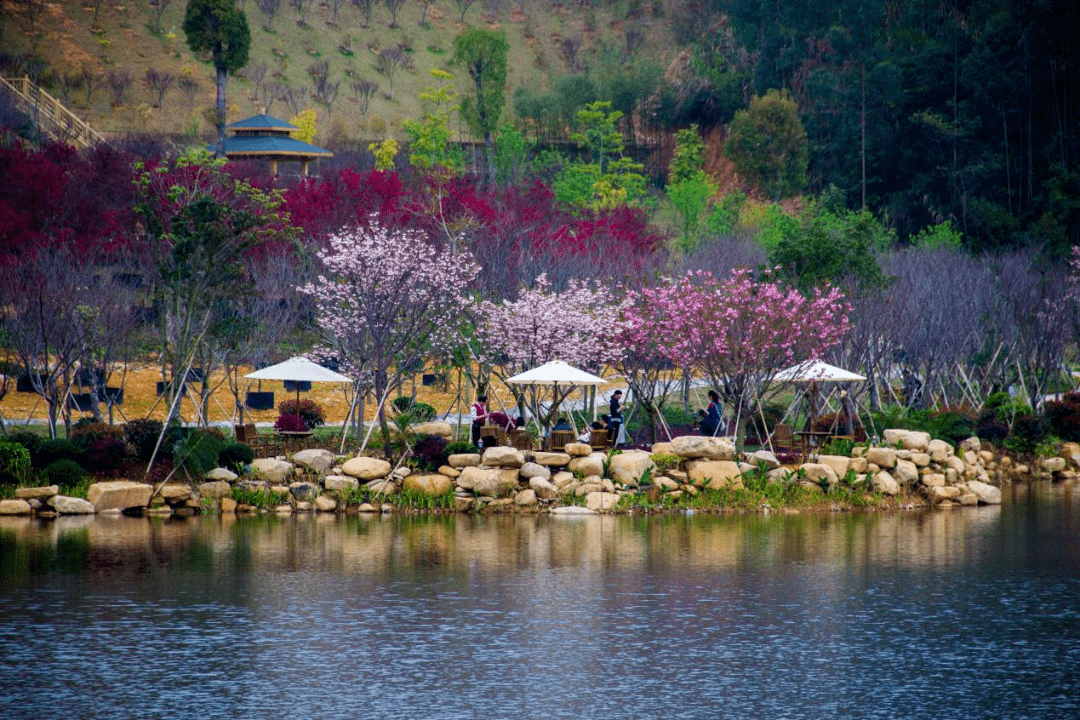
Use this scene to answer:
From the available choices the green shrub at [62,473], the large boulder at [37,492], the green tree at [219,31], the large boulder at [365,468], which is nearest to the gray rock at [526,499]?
the large boulder at [365,468]

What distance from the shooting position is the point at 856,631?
62.4 feet

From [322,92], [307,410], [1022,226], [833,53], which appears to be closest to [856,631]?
[307,410]

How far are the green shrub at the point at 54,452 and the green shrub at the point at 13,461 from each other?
563mm

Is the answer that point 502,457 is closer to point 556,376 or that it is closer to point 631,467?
point 631,467

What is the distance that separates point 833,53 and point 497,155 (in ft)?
95.3

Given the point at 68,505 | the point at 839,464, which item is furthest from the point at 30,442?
the point at 839,464

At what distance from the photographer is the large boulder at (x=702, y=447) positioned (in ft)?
106

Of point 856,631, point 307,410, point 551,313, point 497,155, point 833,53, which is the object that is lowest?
point 856,631

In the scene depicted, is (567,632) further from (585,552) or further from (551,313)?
(551,313)

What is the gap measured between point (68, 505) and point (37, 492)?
2.38 feet

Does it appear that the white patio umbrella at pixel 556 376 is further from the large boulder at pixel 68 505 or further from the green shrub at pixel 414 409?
the large boulder at pixel 68 505

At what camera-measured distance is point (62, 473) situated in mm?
30781

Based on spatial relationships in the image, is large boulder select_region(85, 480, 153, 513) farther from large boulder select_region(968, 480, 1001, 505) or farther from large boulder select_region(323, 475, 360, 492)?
large boulder select_region(968, 480, 1001, 505)

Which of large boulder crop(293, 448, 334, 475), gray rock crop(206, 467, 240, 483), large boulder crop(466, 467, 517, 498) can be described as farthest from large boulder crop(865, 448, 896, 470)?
gray rock crop(206, 467, 240, 483)
